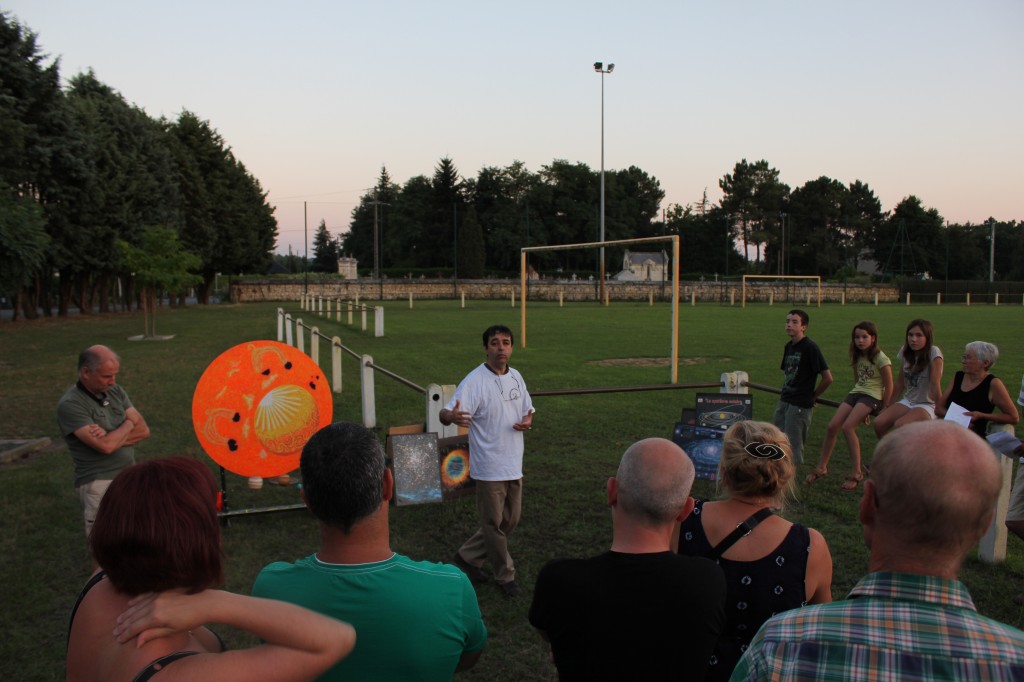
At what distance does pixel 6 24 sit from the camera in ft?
86.6

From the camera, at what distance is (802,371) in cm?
846

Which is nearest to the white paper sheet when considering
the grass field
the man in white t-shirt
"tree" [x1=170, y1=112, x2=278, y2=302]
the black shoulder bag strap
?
the grass field

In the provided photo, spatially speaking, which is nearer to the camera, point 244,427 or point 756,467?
point 756,467

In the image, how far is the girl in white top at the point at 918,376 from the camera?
752 centimetres

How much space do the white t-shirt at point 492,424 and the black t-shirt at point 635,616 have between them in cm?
329

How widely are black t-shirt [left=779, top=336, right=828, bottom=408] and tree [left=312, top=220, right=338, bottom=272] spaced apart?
112 meters

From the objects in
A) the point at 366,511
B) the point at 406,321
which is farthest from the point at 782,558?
the point at 406,321

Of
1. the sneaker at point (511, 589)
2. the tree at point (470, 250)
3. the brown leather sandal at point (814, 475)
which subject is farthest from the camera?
the tree at point (470, 250)

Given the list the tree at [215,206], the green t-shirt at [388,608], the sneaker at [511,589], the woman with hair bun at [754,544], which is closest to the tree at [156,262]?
the tree at [215,206]

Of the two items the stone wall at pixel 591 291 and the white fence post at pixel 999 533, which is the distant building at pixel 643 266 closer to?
the stone wall at pixel 591 291

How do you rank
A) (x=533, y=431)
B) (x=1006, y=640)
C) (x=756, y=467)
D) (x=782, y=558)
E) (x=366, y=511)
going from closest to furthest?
(x=1006, y=640)
(x=366, y=511)
(x=782, y=558)
(x=756, y=467)
(x=533, y=431)

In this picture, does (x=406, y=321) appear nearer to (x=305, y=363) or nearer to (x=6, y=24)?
(x=6, y=24)

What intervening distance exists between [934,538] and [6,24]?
33.4 metres

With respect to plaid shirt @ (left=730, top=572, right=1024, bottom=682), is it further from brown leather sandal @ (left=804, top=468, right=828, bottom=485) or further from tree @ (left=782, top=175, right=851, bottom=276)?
tree @ (left=782, top=175, right=851, bottom=276)
